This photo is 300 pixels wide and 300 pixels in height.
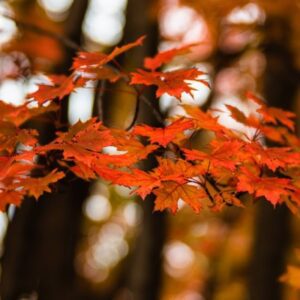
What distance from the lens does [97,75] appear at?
184 centimetres

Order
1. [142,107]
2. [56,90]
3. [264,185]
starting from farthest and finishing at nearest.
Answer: [142,107] → [56,90] → [264,185]

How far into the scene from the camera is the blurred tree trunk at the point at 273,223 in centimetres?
386

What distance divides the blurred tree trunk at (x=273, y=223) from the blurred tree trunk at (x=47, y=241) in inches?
62.3

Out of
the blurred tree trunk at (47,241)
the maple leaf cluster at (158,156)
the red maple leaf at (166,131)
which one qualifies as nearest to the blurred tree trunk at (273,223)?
the blurred tree trunk at (47,241)

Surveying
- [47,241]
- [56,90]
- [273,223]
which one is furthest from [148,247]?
[56,90]

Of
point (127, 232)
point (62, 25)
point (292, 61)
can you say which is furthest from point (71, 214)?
point (127, 232)

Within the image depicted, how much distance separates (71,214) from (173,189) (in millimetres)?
2822

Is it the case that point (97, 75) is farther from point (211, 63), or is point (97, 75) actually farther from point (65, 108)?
point (211, 63)

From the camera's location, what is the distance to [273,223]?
407 cm

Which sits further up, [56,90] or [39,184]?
[56,90]

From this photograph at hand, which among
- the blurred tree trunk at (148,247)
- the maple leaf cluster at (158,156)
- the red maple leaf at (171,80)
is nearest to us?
the maple leaf cluster at (158,156)

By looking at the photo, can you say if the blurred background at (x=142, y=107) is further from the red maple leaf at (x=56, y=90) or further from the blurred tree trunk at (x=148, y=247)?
the red maple leaf at (x=56, y=90)

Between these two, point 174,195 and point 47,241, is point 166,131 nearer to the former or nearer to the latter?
point 174,195

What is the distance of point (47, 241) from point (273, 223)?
1939 mm
